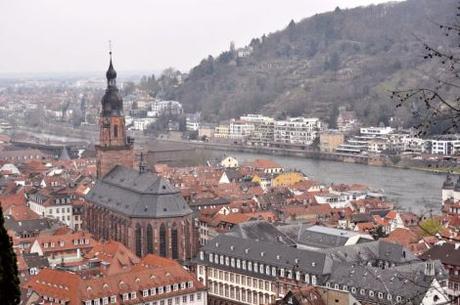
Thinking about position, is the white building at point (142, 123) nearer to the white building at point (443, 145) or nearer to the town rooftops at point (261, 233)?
the white building at point (443, 145)

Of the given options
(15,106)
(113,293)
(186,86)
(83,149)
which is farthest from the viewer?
(15,106)

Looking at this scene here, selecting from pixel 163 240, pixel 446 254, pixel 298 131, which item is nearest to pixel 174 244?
pixel 163 240

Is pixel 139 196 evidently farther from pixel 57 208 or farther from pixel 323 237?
pixel 57 208

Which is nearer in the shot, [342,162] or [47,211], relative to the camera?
[47,211]

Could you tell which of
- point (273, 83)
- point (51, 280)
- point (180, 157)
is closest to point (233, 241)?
point (51, 280)

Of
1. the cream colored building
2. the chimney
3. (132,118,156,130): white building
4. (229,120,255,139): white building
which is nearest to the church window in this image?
the chimney

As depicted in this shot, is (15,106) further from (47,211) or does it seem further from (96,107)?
(47,211)
